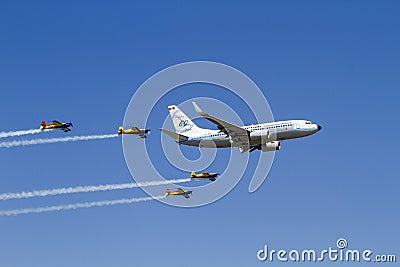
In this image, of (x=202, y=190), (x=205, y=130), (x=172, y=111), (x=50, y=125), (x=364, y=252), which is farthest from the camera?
(x=172, y=111)

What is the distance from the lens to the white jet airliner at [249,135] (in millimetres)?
120375

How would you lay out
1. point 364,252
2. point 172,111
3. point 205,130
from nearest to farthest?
point 364,252
point 205,130
point 172,111

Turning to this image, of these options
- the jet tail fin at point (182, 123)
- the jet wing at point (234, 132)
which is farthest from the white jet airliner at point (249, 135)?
the jet tail fin at point (182, 123)

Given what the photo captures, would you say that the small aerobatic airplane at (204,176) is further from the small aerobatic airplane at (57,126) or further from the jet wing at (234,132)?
the small aerobatic airplane at (57,126)

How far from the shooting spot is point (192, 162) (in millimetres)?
123188

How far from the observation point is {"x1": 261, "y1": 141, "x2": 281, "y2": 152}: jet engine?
4870 inches

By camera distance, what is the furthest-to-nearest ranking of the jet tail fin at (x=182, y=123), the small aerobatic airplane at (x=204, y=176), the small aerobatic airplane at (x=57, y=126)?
the jet tail fin at (x=182, y=123) < the small aerobatic airplane at (x=204, y=176) < the small aerobatic airplane at (x=57, y=126)

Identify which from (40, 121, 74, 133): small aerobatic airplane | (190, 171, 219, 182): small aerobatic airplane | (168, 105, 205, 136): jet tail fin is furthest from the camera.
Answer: (168, 105, 205, 136): jet tail fin

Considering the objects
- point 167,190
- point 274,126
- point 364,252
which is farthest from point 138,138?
point 364,252

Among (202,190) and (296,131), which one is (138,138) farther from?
(296,131)

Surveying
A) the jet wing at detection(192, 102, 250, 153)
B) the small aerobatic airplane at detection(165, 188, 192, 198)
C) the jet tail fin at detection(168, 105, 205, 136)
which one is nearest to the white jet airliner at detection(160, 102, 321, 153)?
the jet wing at detection(192, 102, 250, 153)

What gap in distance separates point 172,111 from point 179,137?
21.0 meters

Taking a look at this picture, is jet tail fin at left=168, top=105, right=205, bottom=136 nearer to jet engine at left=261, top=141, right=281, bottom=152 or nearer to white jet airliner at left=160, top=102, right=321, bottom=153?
white jet airliner at left=160, top=102, right=321, bottom=153

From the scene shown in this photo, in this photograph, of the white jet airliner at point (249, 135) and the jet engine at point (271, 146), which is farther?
the jet engine at point (271, 146)
